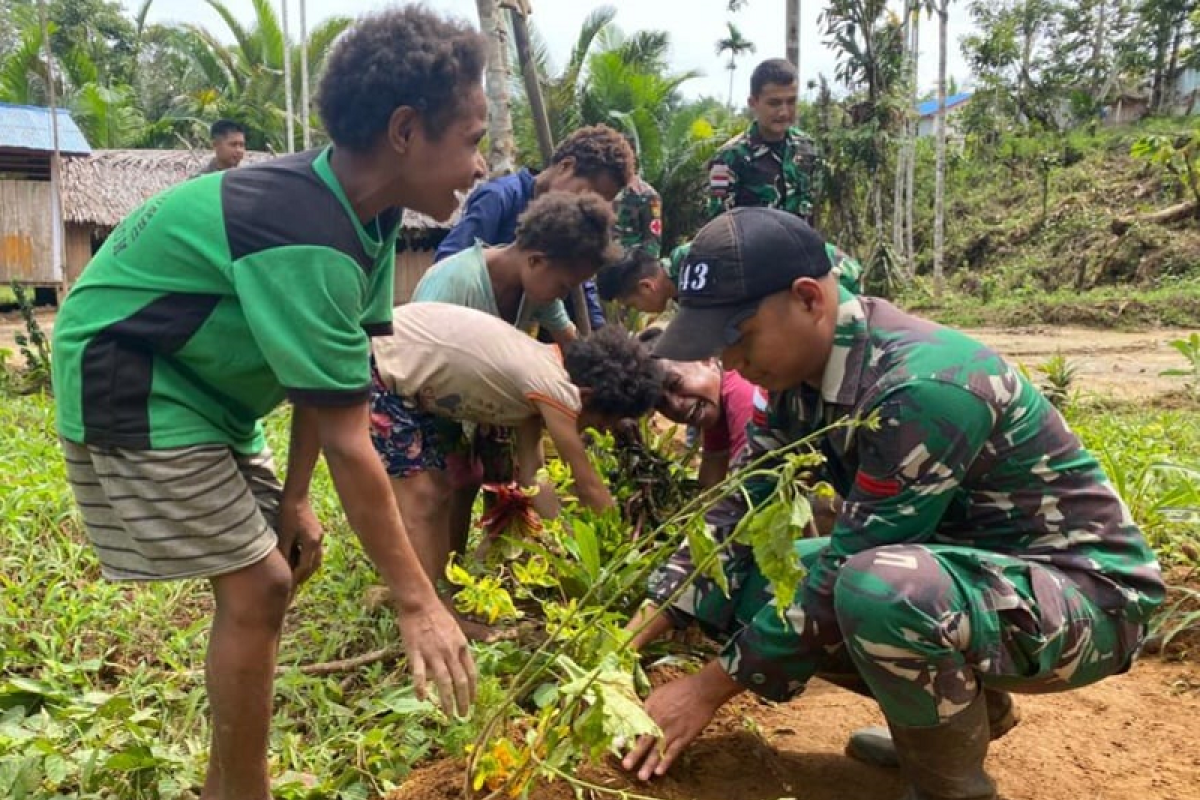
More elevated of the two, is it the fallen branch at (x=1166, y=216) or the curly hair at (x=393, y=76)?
the curly hair at (x=393, y=76)

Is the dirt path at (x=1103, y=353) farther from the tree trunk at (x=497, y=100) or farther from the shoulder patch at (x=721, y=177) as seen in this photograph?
the tree trunk at (x=497, y=100)

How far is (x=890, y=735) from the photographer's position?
Result: 220 centimetres

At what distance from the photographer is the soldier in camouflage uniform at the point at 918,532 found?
1.80m

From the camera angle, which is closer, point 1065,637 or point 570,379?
point 1065,637

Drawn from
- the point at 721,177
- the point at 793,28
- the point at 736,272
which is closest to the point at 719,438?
the point at 736,272

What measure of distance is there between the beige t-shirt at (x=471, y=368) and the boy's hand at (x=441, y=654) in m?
1.25

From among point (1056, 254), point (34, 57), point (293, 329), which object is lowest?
point (1056, 254)

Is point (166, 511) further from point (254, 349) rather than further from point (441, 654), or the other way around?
point (441, 654)

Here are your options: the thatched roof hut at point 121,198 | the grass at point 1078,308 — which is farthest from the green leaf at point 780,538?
the thatched roof hut at point 121,198

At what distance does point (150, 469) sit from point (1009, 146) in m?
22.9

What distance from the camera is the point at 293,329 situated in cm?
164

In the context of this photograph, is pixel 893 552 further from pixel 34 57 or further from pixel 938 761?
pixel 34 57

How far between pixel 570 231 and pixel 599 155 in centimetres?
93

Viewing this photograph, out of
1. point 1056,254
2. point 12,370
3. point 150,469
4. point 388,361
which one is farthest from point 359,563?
point 1056,254
